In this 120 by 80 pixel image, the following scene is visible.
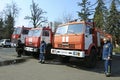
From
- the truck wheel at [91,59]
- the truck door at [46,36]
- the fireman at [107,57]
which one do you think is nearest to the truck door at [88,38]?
the truck wheel at [91,59]

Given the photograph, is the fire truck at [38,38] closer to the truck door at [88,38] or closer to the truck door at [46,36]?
the truck door at [46,36]

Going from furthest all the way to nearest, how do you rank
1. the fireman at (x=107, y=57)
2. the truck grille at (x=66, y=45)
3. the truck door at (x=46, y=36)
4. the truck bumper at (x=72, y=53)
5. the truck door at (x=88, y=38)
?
the truck door at (x=46, y=36) < the truck grille at (x=66, y=45) < the truck door at (x=88, y=38) < the truck bumper at (x=72, y=53) < the fireman at (x=107, y=57)

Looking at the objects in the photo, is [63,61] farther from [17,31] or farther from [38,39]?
[17,31]

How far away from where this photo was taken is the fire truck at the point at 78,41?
1570 cm

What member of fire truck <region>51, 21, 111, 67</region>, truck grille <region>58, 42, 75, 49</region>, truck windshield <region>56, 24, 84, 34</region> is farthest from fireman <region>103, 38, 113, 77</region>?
truck grille <region>58, 42, 75, 49</region>

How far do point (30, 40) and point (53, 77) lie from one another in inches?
406

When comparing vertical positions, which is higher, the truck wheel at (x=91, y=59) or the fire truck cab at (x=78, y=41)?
the fire truck cab at (x=78, y=41)

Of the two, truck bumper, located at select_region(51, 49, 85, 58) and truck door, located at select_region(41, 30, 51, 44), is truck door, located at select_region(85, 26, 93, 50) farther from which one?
truck door, located at select_region(41, 30, 51, 44)

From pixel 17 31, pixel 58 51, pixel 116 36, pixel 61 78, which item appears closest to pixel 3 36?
pixel 116 36

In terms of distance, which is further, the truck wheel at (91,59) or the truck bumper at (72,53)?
the truck wheel at (91,59)

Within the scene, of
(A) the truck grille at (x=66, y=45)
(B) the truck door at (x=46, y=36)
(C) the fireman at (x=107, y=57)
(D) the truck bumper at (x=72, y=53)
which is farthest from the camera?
(B) the truck door at (x=46, y=36)

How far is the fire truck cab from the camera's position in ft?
51.5

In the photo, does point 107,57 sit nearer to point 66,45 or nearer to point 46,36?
point 66,45

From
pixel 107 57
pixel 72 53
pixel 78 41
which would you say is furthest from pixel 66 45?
pixel 107 57
